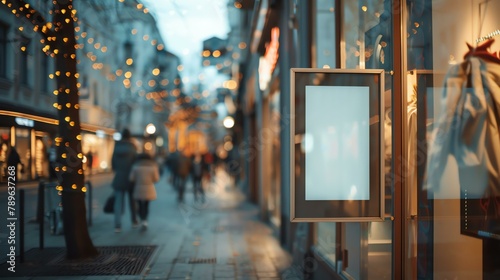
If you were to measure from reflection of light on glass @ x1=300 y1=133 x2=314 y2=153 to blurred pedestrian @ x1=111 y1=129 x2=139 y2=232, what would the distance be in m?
6.86

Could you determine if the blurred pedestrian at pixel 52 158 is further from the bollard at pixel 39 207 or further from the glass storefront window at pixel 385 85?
the glass storefront window at pixel 385 85

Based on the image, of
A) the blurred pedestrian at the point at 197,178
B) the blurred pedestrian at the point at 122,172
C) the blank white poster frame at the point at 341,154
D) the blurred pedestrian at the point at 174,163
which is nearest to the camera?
the blank white poster frame at the point at 341,154

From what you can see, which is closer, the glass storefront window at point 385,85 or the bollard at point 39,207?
the glass storefront window at point 385,85

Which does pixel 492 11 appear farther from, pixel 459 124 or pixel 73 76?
pixel 73 76

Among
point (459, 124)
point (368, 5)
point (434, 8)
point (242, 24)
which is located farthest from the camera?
point (242, 24)

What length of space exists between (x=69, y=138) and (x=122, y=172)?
4.28 metres

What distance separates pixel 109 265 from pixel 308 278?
2712 millimetres

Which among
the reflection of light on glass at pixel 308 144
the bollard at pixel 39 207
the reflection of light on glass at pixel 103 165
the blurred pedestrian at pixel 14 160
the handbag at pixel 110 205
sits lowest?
the handbag at pixel 110 205

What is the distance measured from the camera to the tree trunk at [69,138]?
7477 mm

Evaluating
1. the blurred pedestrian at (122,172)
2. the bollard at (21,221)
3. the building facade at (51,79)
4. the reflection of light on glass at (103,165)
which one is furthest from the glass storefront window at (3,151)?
the reflection of light on glass at (103,165)

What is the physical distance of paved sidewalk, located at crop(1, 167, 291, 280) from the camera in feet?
25.7

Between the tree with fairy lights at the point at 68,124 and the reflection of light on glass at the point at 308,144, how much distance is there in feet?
12.1

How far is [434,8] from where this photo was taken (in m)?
4.60

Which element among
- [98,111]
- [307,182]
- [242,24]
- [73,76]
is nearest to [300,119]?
[307,182]
